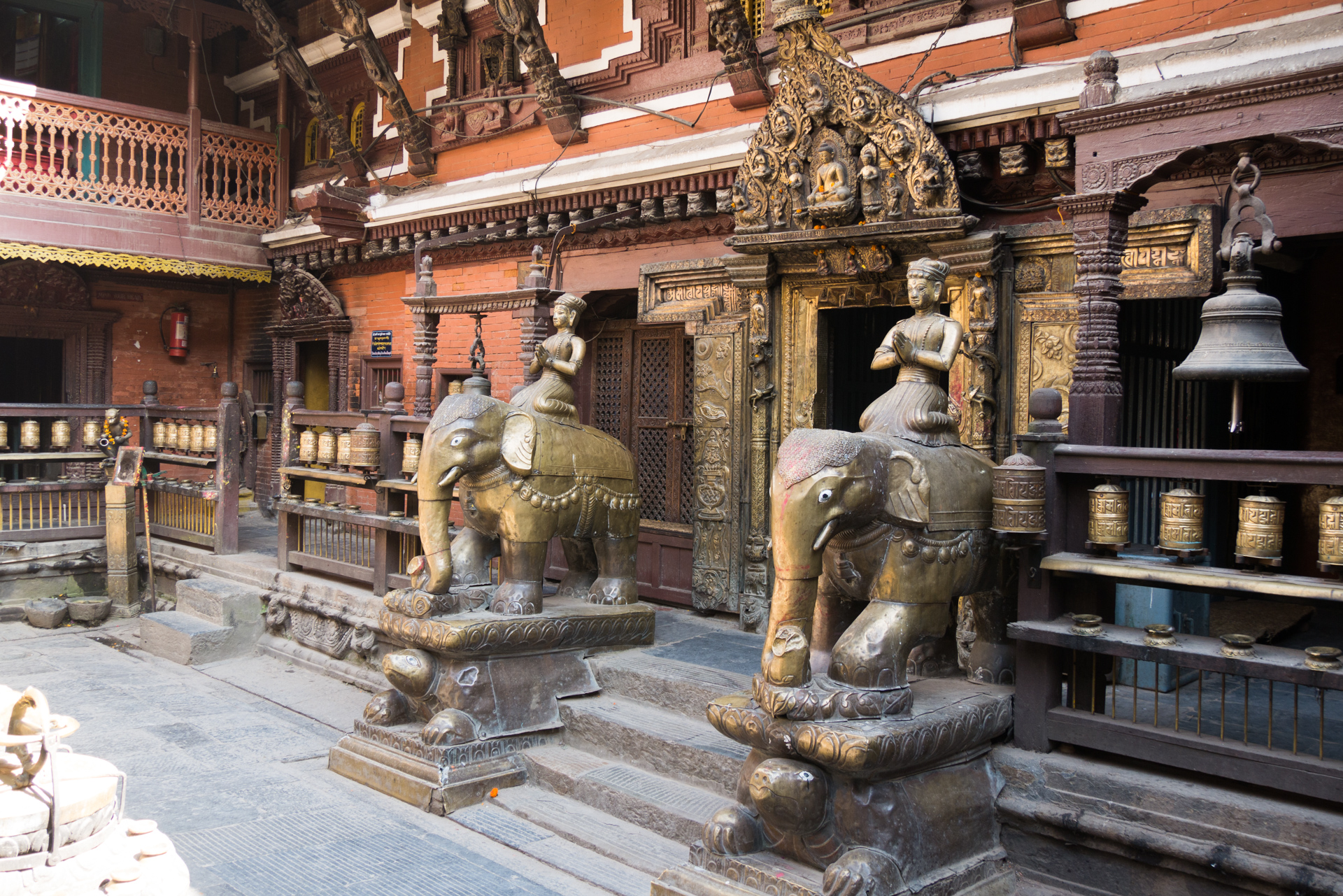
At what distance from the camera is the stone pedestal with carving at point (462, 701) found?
5.23 m

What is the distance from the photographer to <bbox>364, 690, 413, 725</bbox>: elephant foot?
5594 millimetres

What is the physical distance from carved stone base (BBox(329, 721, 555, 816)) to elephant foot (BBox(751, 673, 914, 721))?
81.4 inches

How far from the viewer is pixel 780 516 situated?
12.6ft

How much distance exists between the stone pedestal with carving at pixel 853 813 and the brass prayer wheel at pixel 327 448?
508cm

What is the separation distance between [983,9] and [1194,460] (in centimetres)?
381

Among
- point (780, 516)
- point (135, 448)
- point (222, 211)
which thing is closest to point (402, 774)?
point (780, 516)

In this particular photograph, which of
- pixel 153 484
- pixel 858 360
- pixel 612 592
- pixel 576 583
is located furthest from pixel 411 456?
pixel 153 484

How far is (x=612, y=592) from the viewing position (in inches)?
247

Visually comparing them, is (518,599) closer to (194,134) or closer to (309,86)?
(309,86)

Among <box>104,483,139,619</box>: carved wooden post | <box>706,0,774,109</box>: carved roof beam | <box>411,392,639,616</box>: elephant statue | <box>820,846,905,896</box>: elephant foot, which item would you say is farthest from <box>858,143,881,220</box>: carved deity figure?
<box>104,483,139,619</box>: carved wooden post

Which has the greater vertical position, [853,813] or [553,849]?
[853,813]

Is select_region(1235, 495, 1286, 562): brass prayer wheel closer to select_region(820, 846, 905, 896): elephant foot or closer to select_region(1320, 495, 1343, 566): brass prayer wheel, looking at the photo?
select_region(1320, 495, 1343, 566): brass prayer wheel

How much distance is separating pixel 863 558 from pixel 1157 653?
1139mm

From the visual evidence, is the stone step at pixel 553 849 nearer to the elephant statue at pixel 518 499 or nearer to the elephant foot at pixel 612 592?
the elephant statue at pixel 518 499
